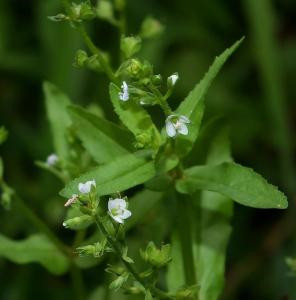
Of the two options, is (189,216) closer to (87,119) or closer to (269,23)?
(87,119)

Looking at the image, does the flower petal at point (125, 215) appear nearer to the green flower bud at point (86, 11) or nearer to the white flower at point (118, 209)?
the white flower at point (118, 209)

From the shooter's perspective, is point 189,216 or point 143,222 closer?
point 189,216

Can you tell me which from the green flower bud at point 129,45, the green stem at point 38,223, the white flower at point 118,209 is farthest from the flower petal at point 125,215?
the green stem at point 38,223

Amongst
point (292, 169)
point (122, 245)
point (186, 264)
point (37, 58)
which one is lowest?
point (292, 169)

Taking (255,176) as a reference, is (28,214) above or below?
below

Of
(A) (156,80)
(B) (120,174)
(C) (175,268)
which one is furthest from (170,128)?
(C) (175,268)

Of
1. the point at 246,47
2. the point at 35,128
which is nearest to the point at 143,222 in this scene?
the point at 35,128
